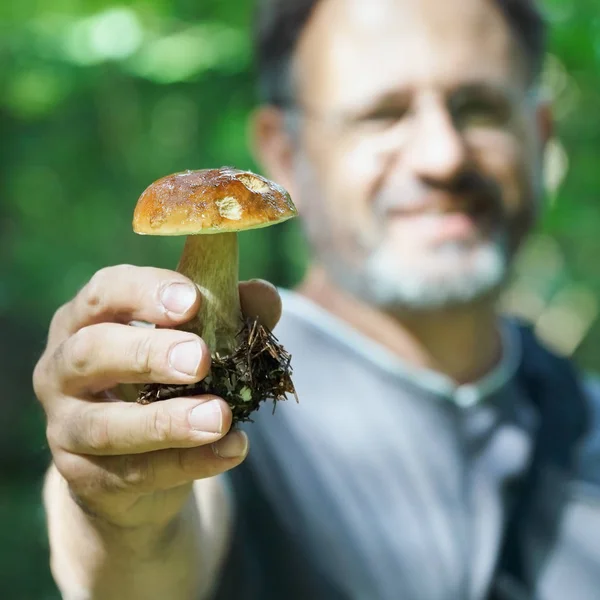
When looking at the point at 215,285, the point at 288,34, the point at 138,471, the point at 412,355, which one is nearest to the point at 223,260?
the point at 215,285

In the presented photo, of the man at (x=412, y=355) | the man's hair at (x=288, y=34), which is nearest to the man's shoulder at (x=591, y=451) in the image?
the man at (x=412, y=355)

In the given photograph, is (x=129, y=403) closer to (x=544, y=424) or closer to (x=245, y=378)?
(x=245, y=378)

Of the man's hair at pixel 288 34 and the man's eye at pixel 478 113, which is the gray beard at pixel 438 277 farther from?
the man's hair at pixel 288 34

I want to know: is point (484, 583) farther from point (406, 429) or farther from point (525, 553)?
point (406, 429)

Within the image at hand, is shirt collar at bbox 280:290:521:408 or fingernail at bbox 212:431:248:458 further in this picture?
shirt collar at bbox 280:290:521:408

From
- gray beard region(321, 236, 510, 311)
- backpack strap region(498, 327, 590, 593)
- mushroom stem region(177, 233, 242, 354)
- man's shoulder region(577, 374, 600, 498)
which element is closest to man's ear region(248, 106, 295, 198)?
gray beard region(321, 236, 510, 311)

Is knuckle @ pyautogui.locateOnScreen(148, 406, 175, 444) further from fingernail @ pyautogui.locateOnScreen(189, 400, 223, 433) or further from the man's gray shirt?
the man's gray shirt

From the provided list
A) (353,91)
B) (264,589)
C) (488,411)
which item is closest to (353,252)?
(353,91)
